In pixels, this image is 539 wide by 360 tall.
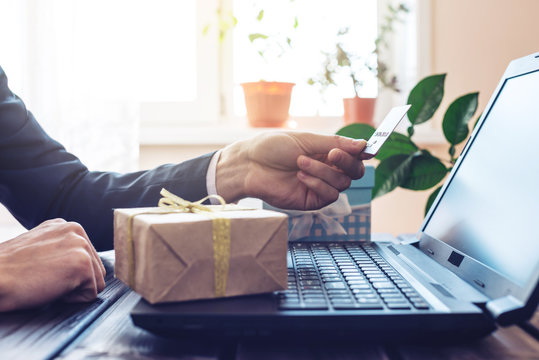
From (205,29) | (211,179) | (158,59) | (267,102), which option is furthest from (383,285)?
(158,59)

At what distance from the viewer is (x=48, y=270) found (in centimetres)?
53

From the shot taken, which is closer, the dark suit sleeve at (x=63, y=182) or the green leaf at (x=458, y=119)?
the dark suit sleeve at (x=63, y=182)

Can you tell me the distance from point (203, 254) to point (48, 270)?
0.61ft

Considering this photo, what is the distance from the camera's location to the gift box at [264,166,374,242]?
95 centimetres

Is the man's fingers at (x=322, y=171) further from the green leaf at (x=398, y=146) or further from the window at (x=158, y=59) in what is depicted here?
the window at (x=158, y=59)

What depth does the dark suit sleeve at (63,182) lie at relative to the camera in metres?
0.92

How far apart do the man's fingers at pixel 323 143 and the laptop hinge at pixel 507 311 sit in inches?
15.2

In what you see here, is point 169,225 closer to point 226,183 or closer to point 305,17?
point 226,183

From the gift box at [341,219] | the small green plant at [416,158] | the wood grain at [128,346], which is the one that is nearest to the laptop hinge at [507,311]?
the wood grain at [128,346]

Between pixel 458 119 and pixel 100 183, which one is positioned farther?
pixel 458 119

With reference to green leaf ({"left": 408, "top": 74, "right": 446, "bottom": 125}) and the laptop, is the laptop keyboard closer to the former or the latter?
the laptop

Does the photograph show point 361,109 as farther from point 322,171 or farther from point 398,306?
point 398,306

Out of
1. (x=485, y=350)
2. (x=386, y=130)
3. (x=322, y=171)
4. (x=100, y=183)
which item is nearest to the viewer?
(x=485, y=350)

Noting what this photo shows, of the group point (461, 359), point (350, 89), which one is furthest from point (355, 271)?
point (350, 89)
